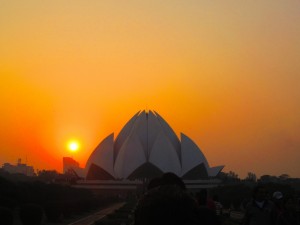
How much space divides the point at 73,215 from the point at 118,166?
2887 centimetres

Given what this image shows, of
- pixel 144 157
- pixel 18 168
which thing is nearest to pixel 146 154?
pixel 144 157

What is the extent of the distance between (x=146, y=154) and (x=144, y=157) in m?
0.65

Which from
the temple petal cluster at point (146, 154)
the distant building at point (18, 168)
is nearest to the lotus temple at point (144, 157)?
the temple petal cluster at point (146, 154)

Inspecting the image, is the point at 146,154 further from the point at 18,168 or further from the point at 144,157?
the point at 18,168

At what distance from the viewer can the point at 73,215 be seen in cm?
2727

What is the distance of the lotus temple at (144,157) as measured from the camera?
5578 centimetres

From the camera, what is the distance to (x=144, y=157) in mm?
55875

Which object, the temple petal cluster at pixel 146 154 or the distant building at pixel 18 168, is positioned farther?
the distant building at pixel 18 168

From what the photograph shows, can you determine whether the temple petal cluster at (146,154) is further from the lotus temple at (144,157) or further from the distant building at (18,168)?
the distant building at (18,168)

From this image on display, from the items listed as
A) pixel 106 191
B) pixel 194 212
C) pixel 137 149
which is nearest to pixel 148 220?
pixel 194 212

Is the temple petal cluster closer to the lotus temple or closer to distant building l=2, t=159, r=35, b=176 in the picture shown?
the lotus temple

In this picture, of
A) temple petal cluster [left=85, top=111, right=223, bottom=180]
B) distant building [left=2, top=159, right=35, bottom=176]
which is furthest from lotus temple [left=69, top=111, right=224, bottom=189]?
distant building [left=2, top=159, right=35, bottom=176]

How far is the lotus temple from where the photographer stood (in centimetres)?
5578

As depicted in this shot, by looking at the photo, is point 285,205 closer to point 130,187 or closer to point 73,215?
point 73,215
